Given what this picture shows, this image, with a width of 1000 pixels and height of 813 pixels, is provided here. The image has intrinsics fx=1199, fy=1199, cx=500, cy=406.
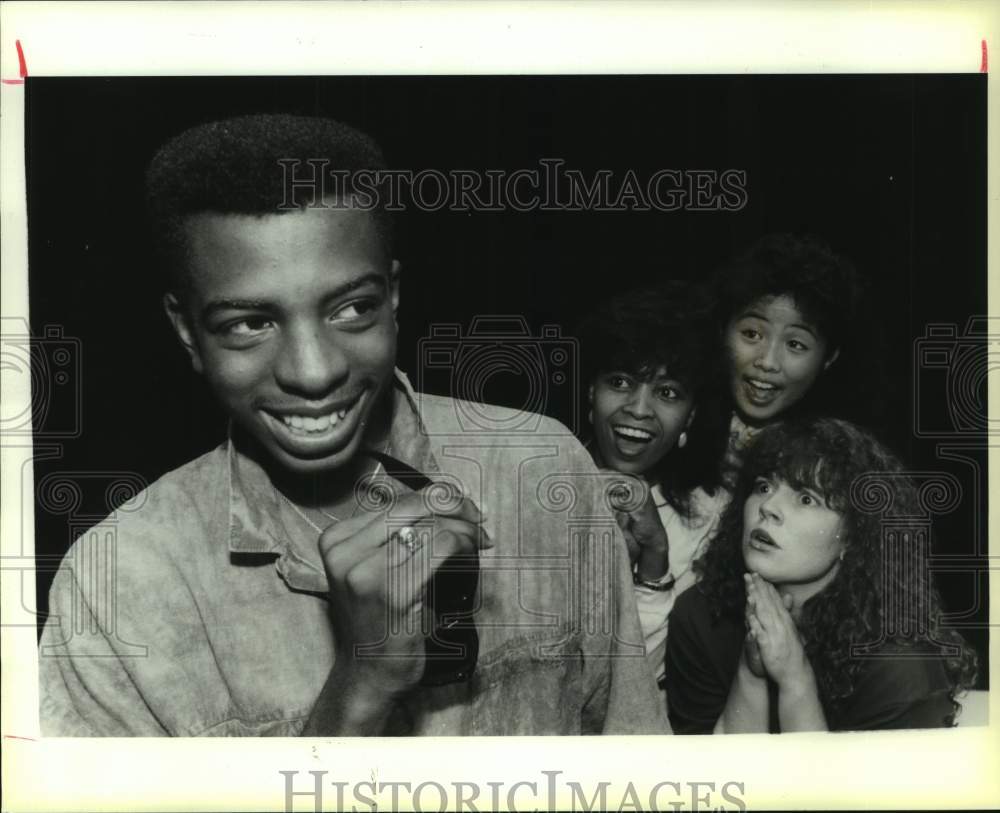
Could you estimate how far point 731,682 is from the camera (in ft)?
10.4

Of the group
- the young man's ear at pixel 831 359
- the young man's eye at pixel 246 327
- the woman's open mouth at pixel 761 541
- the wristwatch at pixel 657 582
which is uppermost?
the young man's eye at pixel 246 327

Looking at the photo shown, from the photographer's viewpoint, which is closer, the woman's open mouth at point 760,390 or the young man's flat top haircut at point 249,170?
the young man's flat top haircut at point 249,170

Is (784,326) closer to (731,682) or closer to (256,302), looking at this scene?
(731,682)

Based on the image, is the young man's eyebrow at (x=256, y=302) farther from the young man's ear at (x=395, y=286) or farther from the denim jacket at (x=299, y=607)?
the denim jacket at (x=299, y=607)

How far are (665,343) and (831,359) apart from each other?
0.44 metres

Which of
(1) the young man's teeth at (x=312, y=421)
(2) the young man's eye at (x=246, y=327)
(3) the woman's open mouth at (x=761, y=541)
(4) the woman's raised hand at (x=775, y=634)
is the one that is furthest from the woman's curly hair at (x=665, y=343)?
(2) the young man's eye at (x=246, y=327)

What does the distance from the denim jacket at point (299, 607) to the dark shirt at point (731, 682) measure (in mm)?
88

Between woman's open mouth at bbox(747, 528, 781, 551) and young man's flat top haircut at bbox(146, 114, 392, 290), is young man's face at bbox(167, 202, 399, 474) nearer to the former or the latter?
young man's flat top haircut at bbox(146, 114, 392, 290)

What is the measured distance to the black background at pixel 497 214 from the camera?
3.08 meters

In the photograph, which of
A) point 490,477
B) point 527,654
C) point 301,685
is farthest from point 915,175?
point 301,685

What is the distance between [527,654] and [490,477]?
0.47 metres

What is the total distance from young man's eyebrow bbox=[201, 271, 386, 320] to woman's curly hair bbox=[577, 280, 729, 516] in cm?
58

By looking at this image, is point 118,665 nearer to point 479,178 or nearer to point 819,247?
point 479,178

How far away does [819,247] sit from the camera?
3.14 m
